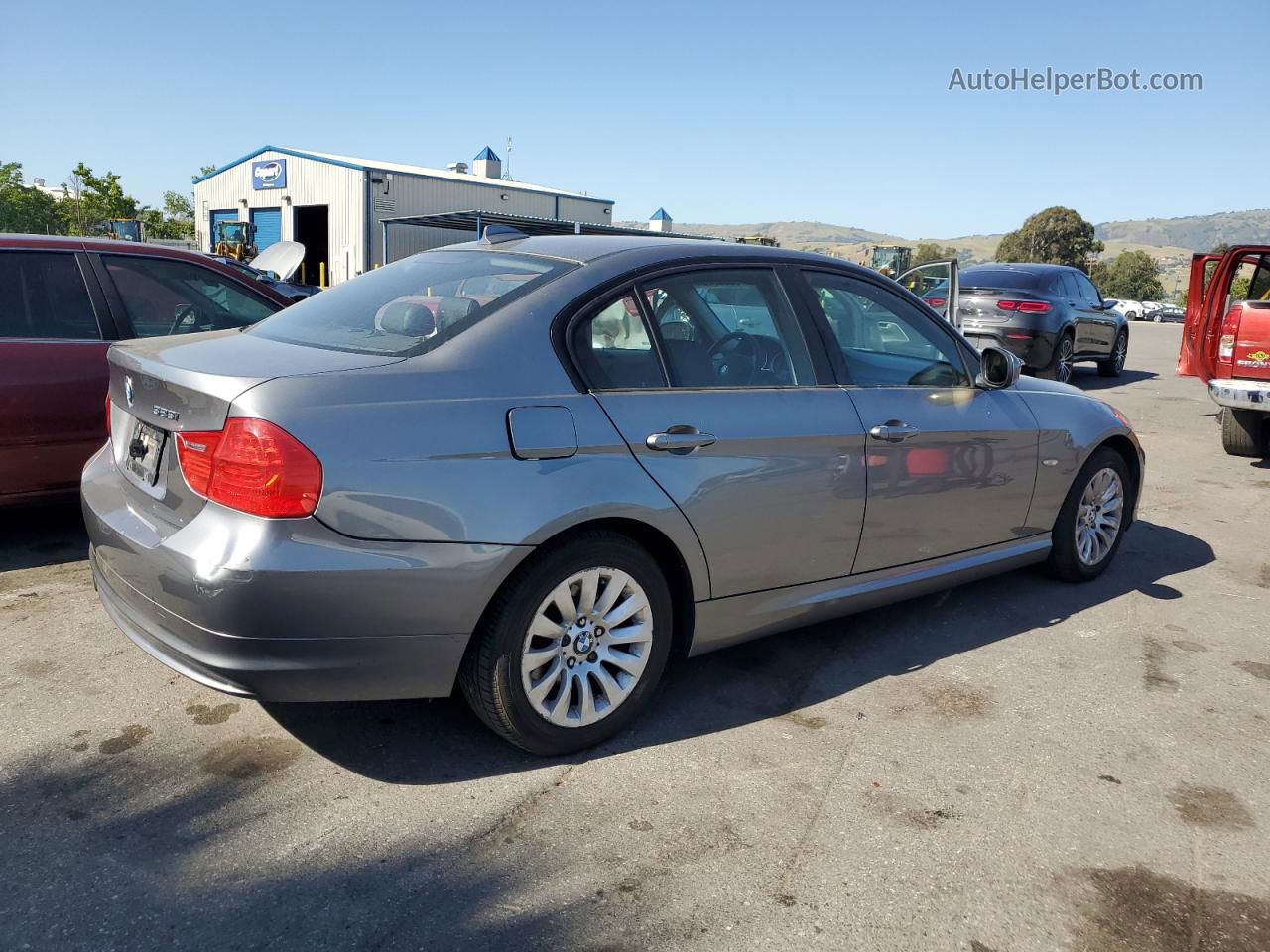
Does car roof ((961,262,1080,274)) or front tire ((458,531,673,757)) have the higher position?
car roof ((961,262,1080,274))

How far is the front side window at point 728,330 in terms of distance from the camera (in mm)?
3344

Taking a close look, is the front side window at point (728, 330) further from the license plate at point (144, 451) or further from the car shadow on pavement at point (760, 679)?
the license plate at point (144, 451)

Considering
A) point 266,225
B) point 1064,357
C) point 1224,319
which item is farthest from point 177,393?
point 266,225

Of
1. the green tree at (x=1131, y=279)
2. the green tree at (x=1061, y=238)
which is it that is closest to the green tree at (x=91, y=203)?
the green tree at (x=1061, y=238)

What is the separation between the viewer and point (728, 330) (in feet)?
11.7

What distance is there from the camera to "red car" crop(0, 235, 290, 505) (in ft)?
15.3

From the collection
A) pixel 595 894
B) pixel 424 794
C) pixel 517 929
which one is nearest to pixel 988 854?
pixel 595 894

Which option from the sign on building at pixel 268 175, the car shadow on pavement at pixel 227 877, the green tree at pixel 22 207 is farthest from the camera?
the green tree at pixel 22 207

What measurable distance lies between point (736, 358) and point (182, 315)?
3196mm

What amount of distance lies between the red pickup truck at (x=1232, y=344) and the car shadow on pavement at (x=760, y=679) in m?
3.63

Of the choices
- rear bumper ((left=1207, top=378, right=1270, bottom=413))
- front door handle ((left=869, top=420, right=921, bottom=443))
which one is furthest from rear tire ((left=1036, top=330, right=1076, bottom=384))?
front door handle ((left=869, top=420, right=921, bottom=443))

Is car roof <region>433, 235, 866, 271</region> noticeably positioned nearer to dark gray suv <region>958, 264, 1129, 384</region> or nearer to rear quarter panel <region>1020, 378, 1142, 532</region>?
rear quarter panel <region>1020, 378, 1142, 532</region>

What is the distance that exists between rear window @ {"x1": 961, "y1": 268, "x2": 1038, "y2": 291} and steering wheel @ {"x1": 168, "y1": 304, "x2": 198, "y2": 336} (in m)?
9.90

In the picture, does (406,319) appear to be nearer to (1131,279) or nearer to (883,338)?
(883,338)
